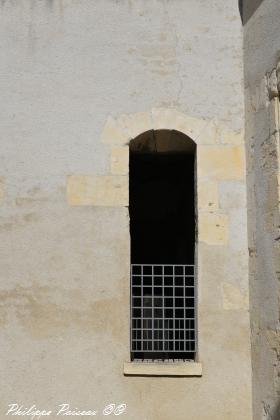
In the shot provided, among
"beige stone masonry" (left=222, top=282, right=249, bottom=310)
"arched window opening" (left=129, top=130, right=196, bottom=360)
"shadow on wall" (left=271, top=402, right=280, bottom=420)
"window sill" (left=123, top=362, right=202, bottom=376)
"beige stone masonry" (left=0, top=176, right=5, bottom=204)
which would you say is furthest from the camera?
"arched window opening" (left=129, top=130, right=196, bottom=360)

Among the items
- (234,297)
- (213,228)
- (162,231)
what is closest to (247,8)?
(213,228)

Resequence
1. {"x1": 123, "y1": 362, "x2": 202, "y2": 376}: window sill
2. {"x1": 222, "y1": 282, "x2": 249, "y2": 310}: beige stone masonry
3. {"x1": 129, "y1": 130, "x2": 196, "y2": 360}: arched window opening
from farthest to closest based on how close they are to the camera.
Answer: {"x1": 129, "y1": 130, "x2": 196, "y2": 360}: arched window opening → {"x1": 222, "y1": 282, "x2": 249, "y2": 310}: beige stone masonry → {"x1": 123, "y1": 362, "x2": 202, "y2": 376}: window sill

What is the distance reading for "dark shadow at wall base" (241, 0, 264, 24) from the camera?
6520 millimetres

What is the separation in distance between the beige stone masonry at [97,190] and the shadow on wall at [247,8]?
6.37ft

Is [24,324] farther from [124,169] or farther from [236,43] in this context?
[236,43]

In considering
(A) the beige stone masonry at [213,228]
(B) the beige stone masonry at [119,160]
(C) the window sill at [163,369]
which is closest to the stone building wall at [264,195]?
(A) the beige stone masonry at [213,228]

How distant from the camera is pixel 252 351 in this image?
630cm

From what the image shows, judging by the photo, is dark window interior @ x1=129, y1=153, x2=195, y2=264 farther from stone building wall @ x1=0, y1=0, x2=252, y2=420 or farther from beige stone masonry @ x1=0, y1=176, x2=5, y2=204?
beige stone masonry @ x1=0, y1=176, x2=5, y2=204

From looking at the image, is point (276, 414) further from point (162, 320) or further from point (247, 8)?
point (247, 8)

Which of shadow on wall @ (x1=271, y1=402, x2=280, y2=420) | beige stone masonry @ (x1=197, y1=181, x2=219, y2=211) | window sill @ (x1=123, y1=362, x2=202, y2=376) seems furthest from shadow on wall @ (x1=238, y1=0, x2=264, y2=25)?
shadow on wall @ (x1=271, y1=402, x2=280, y2=420)

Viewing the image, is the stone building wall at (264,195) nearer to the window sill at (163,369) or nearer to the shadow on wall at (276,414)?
the shadow on wall at (276,414)

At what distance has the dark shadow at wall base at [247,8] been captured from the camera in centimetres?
652

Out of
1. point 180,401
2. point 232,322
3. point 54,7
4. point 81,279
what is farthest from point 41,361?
point 54,7

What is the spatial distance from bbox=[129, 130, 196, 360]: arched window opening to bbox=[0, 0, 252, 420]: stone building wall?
388 mm
